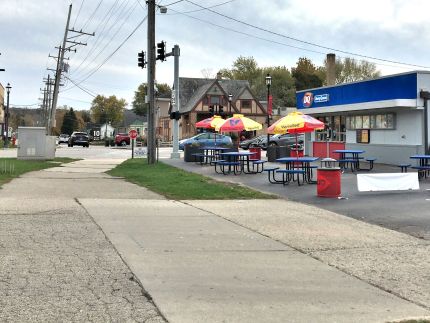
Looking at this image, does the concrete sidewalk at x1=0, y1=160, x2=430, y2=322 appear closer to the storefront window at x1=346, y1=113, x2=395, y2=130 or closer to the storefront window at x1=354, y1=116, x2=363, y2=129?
the storefront window at x1=346, y1=113, x2=395, y2=130

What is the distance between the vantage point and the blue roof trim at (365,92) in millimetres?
21734

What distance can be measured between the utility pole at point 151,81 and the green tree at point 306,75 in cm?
6949

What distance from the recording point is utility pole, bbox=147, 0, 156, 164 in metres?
26.4

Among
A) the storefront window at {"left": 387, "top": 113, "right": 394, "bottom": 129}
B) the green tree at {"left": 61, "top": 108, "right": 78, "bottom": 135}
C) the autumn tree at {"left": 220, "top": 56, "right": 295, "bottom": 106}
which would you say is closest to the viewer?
the storefront window at {"left": 387, "top": 113, "right": 394, "bottom": 129}

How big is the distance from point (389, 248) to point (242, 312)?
3.86m

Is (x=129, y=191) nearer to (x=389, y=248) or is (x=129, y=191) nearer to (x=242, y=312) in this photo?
(x=389, y=248)

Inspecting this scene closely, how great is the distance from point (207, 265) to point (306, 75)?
93012 mm

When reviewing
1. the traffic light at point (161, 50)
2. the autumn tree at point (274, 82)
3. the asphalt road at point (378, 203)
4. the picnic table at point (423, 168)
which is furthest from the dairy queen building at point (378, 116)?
the autumn tree at point (274, 82)

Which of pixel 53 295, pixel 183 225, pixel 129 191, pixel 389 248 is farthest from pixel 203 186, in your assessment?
pixel 53 295

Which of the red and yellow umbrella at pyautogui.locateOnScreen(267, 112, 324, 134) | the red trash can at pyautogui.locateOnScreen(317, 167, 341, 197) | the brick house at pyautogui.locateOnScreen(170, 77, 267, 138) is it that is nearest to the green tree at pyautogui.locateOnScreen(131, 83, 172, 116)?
the brick house at pyautogui.locateOnScreen(170, 77, 267, 138)

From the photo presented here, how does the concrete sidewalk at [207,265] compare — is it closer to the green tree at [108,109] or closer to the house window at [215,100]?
the house window at [215,100]

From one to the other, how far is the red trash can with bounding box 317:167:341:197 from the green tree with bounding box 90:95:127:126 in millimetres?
122645

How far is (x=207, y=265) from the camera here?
665 centimetres

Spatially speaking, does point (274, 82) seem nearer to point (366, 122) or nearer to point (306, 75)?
point (306, 75)
